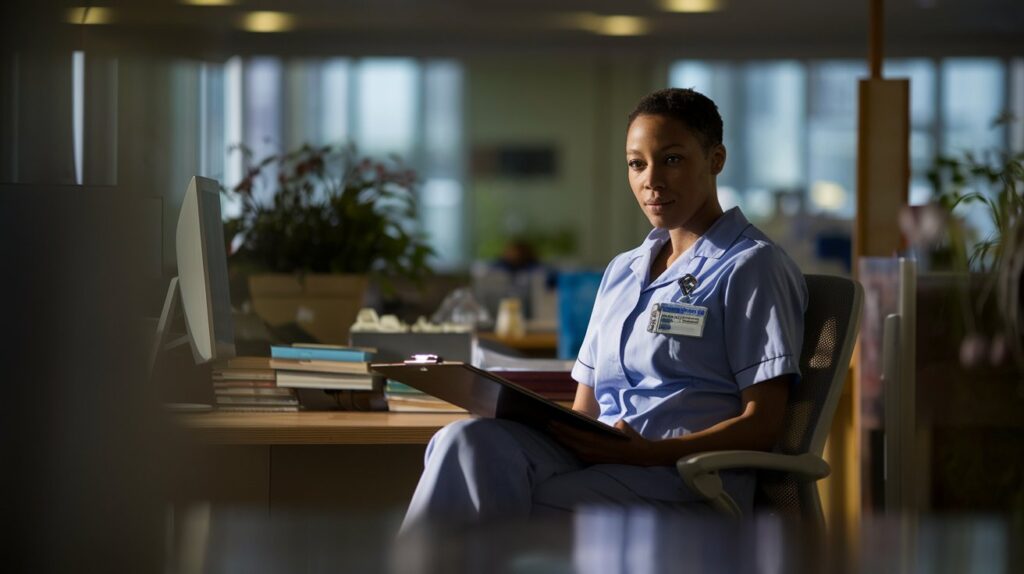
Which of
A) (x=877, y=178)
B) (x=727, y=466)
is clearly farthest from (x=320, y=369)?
(x=877, y=178)

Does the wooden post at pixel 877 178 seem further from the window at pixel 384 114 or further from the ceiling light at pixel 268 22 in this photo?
the window at pixel 384 114

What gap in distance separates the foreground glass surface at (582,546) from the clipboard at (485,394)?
1080 mm

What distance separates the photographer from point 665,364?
77.4 inches

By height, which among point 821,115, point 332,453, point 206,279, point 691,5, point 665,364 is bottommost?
point 332,453

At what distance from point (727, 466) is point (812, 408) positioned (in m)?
0.23

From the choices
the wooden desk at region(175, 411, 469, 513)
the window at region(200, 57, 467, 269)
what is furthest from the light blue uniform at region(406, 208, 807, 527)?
the window at region(200, 57, 467, 269)

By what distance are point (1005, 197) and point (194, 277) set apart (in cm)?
133

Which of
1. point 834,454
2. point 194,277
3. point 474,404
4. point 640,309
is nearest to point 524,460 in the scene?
point 474,404

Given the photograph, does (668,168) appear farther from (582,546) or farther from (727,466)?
(582,546)

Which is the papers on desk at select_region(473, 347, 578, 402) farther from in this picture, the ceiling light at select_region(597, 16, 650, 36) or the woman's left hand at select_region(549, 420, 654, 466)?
the ceiling light at select_region(597, 16, 650, 36)

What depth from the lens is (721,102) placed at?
12328mm

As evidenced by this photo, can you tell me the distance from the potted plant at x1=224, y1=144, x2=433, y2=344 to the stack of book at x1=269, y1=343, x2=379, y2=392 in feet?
2.28

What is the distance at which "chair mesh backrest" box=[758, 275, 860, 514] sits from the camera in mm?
1889

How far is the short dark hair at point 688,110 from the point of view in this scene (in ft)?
6.76
